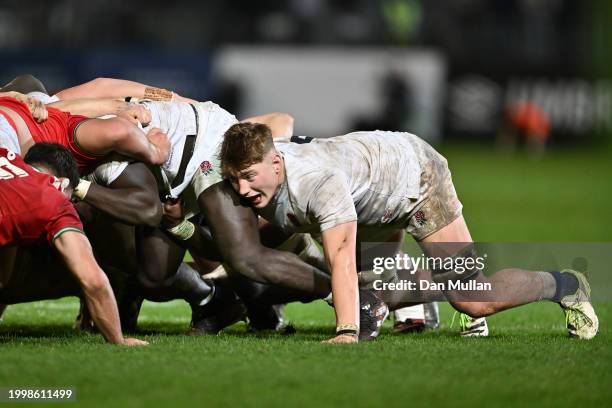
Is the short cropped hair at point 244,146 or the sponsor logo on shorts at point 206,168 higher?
the short cropped hair at point 244,146

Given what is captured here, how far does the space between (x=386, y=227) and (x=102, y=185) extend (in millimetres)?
1689

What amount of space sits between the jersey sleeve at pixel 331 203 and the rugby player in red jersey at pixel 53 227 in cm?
118

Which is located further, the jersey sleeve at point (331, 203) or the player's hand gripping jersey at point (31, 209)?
the jersey sleeve at point (331, 203)

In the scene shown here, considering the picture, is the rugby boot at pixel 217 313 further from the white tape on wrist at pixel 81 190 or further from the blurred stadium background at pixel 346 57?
the blurred stadium background at pixel 346 57

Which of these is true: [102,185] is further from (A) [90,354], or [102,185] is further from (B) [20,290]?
(A) [90,354]

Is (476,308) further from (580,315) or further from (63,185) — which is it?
(63,185)

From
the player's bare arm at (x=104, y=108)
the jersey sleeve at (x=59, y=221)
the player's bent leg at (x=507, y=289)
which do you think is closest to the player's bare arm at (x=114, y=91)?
the player's bare arm at (x=104, y=108)

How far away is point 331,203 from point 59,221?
56.2 inches

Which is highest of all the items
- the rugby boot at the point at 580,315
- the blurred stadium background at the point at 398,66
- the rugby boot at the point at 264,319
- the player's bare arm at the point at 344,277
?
the player's bare arm at the point at 344,277

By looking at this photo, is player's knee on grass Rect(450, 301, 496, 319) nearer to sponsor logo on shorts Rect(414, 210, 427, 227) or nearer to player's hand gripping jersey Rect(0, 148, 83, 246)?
sponsor logo on shorts Rect(414, 210, 427, 227)

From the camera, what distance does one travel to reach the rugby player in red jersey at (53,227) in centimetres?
585

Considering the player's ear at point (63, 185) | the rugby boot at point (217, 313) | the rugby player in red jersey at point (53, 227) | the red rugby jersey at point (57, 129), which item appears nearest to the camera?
the rugby player in red jersey at point (53, 227)

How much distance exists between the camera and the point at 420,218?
6.83 m

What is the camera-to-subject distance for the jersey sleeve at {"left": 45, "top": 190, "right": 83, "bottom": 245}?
587 cm
